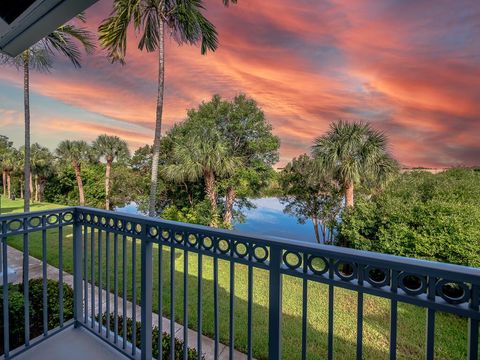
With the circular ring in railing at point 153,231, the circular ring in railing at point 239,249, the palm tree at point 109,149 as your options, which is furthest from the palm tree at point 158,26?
the palm tree at point 109,149

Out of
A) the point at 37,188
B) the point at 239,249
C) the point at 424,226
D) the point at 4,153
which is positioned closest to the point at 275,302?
the point at 239,249

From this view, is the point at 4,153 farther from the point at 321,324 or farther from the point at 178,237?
the point at 178,237

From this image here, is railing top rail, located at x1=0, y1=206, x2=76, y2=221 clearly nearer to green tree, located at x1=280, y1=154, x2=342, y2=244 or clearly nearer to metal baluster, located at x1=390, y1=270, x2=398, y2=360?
metal baluster, located at x1=390, y1=270, x2=398, y2=360

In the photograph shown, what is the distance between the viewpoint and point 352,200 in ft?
37.5

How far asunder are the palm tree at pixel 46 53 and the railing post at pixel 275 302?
6.32 m

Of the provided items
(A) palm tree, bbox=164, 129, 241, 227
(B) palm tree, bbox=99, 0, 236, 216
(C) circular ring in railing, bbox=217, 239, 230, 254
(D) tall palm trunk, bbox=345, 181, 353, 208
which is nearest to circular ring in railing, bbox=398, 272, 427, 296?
(C) circular ring in railing, bbox=217, 239, 230, 254

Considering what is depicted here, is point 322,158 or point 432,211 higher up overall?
point 322,158

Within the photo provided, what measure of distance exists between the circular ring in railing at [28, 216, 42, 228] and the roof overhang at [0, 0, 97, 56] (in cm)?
142

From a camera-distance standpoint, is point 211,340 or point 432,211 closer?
point 211,340

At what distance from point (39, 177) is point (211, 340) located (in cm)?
3463

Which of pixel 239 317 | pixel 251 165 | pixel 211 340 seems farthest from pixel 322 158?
pixel 211 340

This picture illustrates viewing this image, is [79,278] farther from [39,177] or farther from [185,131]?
[39,177]

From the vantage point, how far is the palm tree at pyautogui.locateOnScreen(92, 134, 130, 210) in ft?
72.9

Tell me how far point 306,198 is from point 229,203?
5.75 m
